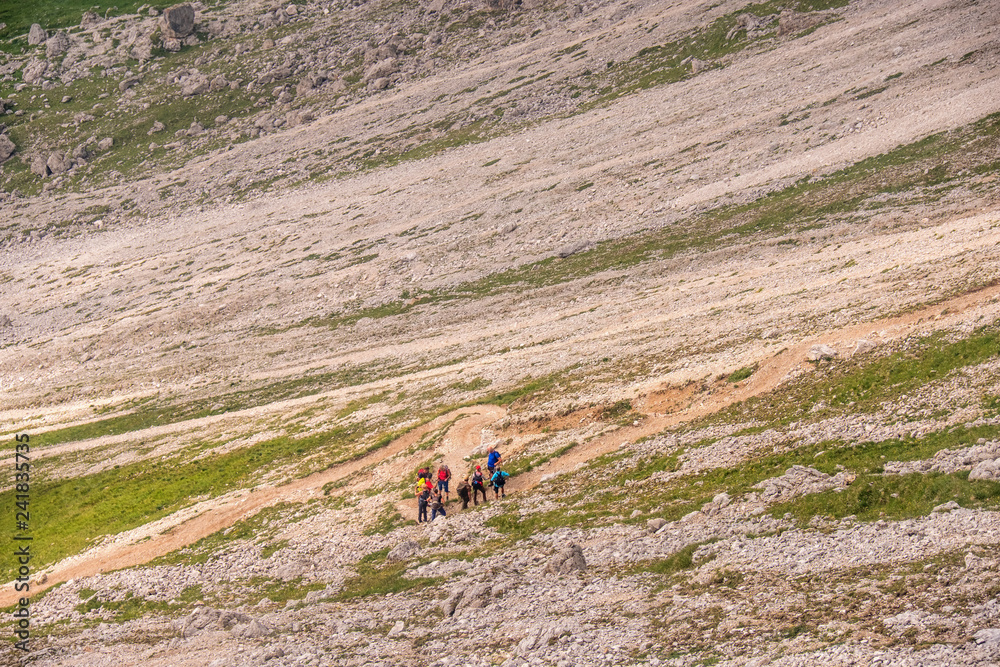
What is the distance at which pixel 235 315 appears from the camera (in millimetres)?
89312

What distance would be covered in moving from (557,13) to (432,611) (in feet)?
473

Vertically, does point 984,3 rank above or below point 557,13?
below

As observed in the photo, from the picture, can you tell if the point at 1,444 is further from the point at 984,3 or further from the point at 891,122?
the point at 984,3

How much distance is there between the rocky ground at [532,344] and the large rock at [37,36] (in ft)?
112

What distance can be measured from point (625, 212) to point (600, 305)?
2249 cm

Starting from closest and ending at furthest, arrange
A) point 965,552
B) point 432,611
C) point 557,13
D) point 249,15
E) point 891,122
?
1. point 965,552
2. point 432,611
3. point 891,122
4. point 557,13
5. point 249,15

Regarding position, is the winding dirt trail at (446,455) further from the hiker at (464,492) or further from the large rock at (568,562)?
the large rock at (568,562)

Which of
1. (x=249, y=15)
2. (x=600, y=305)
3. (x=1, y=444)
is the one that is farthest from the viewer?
(x=249, y=15)

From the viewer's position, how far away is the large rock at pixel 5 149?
154 m

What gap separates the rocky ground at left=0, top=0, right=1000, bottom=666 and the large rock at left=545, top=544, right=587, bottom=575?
14cm

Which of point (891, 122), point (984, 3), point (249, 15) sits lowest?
point (891, 122)

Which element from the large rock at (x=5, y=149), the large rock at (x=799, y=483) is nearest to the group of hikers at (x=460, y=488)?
the large rock at (x=799, y=483)

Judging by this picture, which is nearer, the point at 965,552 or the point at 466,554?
the point at 965,552

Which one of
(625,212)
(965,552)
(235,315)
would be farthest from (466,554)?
(235,315)
